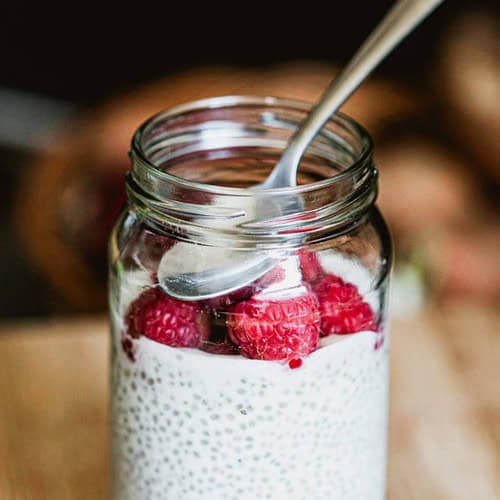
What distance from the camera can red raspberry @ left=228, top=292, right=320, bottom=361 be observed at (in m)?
0.51

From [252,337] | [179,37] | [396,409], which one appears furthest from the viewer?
[179,37]

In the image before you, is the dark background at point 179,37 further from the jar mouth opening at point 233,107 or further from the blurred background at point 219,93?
the jar mouth opening at point 233,107

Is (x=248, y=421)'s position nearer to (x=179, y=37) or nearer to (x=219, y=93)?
(x=219, y=93)

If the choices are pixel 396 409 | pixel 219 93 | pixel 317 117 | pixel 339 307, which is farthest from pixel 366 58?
pixel 219 93

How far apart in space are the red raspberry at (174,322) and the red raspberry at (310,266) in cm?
7

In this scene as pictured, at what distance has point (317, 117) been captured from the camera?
0.54m

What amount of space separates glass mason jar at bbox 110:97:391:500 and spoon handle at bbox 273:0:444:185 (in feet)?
0.12

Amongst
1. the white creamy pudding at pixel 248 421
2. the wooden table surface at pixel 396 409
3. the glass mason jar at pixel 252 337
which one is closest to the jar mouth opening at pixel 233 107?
the glass mason jar at pixel 252 337

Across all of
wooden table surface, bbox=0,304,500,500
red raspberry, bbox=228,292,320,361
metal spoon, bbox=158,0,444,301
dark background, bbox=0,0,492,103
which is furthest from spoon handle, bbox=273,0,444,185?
dark background, bbox=0,0,492,103

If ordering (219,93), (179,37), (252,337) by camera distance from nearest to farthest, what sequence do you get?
1. (252,337)
2. (219,93)
3. (179,37)

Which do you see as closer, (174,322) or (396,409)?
(174,322)

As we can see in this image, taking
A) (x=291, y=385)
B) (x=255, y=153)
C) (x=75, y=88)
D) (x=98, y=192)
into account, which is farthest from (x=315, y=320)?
(x=75, y=88)

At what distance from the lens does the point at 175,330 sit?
0.52 m

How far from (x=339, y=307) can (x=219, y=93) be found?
105cm
